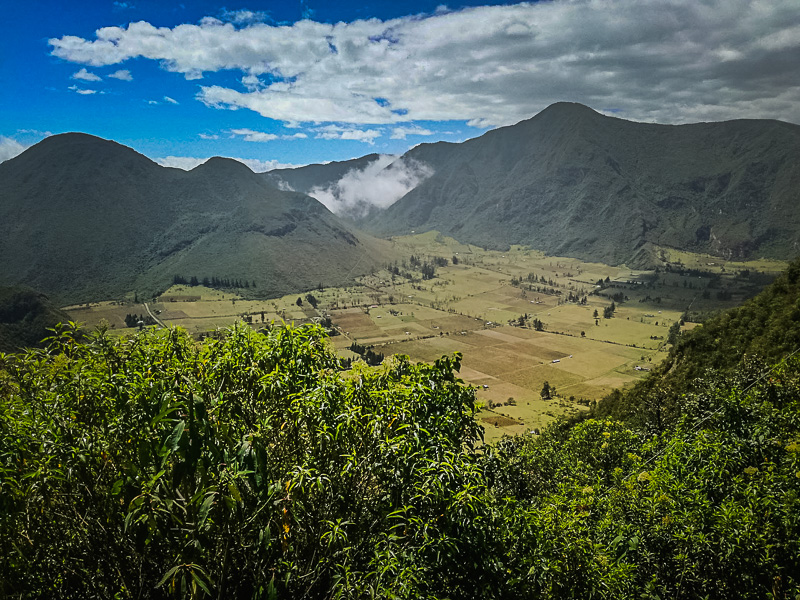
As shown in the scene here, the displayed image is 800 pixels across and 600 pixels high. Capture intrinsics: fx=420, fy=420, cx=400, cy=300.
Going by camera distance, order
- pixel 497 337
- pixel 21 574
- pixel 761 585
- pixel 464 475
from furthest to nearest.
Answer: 1. pixel 497 337
2. pixel 761 585
3. pixel 464 475
4. pixel 21 574

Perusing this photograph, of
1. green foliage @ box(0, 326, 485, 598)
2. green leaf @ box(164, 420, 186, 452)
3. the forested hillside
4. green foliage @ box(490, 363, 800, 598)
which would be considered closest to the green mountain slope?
green foliage @ box(490, 363, 800, 598)

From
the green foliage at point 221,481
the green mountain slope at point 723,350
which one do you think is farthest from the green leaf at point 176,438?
the green mountain slope at point 723,350

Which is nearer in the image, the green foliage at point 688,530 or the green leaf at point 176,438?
the green leaf at point 176,438

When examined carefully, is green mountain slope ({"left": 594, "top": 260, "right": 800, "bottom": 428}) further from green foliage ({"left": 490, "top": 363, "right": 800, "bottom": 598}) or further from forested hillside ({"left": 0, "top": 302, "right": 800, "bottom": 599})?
forested hillside ({"left": 0, "top": 302, "right": 800, "bottom": 599})

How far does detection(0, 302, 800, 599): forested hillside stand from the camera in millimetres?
4488

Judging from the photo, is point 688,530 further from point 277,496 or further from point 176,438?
point 176,438

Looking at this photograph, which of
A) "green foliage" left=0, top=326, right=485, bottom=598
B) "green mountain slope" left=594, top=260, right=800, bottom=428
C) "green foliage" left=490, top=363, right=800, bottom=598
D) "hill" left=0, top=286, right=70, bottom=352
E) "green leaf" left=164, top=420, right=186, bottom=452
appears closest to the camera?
"green leaf" left=164, top=420, right=186, bottom=452

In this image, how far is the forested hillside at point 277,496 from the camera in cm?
449

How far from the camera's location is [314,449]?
606cm

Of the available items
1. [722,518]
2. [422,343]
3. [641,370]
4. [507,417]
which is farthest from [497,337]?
[722,518]

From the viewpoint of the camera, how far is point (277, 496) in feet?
17.0

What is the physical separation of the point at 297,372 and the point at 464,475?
3165 mm

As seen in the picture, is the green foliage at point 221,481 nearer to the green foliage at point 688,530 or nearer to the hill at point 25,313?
the green foliage at point 688,530

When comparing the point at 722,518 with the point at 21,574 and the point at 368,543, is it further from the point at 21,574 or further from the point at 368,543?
the point at 21,574
